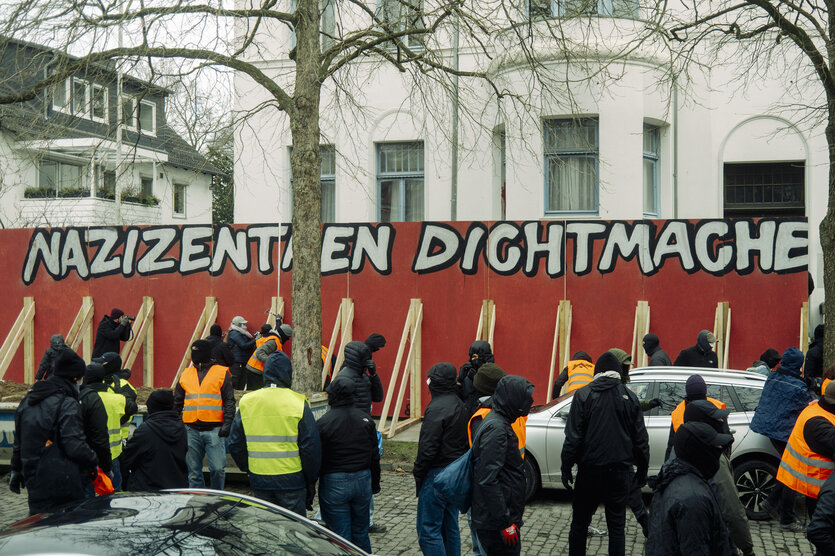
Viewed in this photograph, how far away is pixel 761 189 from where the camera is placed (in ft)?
58.7

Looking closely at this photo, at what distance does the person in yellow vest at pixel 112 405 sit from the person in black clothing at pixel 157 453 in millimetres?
703

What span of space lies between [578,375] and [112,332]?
8302 mm

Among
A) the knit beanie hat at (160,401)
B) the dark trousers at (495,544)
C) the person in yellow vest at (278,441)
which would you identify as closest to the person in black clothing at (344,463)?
the person in yellow vest at (278,441)

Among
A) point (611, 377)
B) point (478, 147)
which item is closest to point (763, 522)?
point (611, 377)

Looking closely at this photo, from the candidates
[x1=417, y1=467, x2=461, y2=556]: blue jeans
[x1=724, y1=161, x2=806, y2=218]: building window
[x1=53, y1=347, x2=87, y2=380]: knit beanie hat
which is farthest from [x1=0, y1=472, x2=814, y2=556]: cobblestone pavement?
[x1=724, y1=161, x2=806, y2=218]: building window

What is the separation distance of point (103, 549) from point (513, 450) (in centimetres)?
295

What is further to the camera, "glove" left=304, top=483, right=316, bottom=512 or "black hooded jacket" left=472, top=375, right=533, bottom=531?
"glove" left=304, top=483, right=316, bottom=512

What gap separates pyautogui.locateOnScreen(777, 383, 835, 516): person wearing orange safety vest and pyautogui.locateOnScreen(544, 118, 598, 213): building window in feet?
30.0

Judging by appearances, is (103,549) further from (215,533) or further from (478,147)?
(478,147)

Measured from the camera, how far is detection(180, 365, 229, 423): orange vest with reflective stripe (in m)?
8.62

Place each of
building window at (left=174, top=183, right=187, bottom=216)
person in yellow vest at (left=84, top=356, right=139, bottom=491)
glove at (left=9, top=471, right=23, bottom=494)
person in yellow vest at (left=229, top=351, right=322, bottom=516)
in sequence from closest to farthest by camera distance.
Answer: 1. person in yellow vest at (left=229, top=351, right=322, bottom=516)
2. glove at (left=9, top=471, right=23, bottom=494)
3. person in yellow vest at (left=84, top=356, right=139, bottom=491)
4. building window at (left=174, top=183, right=187, bottom=216)

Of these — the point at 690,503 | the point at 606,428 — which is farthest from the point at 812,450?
the point at 690,503

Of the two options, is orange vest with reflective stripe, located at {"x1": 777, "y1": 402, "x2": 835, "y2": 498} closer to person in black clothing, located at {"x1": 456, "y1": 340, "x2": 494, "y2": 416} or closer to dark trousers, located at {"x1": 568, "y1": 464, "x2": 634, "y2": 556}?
dark trousers, located at {"x1": 568, "y1": 464, "x2": 634, "y2": 556}

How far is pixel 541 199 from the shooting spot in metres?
16.0
